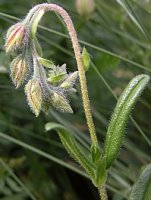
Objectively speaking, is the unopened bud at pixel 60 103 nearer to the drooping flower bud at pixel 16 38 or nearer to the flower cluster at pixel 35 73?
the flower cluster at pixel 35 73

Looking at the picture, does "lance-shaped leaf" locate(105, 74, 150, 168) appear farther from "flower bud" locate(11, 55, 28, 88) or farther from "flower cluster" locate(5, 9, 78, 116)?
"flower bud" locate(11, 55, 28, 88)

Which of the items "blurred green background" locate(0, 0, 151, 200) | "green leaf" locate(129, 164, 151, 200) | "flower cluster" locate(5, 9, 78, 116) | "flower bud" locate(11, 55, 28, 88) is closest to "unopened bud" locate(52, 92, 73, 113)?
"flower cluster" locate(5, 9, 78, 116)

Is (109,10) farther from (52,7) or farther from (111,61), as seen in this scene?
(52,7)

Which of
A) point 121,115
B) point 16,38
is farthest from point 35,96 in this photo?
point 121,115

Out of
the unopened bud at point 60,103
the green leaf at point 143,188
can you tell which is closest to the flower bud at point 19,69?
the unopened bud at point 60,103

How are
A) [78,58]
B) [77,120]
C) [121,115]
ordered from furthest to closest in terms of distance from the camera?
[77,120] < [121,115] < [78,58]

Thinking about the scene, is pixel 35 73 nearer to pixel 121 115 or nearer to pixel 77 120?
pixel 121 115

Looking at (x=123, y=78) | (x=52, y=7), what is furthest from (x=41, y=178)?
(x=52, y=7)
